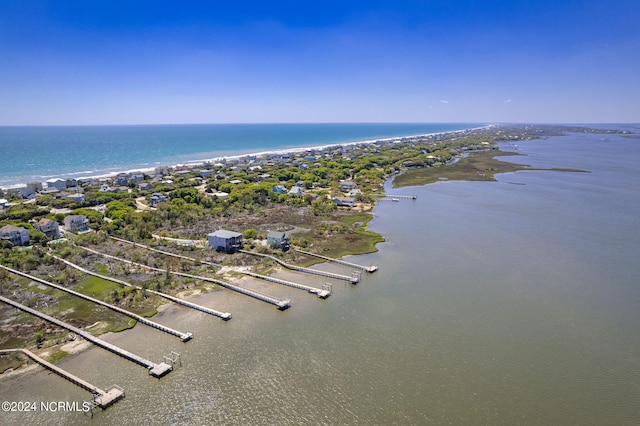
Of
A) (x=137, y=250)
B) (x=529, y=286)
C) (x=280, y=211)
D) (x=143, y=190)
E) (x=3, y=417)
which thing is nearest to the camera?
(x=3, y=417)

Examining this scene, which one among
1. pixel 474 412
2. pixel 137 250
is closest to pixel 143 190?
pixel 137 250

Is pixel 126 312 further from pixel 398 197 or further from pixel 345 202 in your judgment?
pixel 398 197

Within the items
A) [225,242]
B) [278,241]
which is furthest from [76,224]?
[278,241]

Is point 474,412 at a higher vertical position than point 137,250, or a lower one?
lower

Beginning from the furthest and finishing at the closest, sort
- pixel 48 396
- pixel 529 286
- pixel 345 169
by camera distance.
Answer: pixel 345 169 → pixel 529 286 → pixel 48 396

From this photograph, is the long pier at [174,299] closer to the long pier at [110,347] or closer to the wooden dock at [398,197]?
the long pier at [110,347]

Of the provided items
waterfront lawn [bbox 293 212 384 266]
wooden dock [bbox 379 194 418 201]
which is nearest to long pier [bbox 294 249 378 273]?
waterfront lawn [bbox 293 212 384 266]

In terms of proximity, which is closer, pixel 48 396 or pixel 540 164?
pixel 48 396

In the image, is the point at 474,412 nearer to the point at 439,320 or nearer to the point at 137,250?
the point at 439,320
